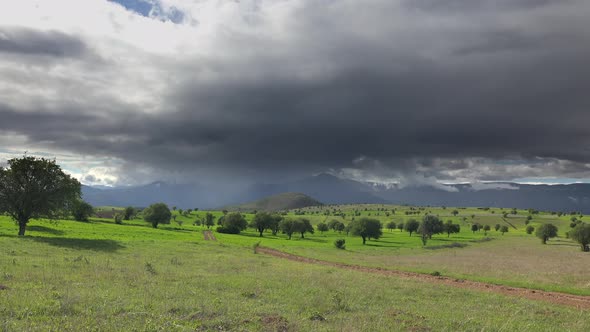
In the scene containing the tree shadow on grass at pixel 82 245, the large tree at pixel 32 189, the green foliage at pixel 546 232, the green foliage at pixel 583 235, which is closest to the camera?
the tree shadow on grass at pixel 82 245

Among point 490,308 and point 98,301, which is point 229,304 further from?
point 490,308

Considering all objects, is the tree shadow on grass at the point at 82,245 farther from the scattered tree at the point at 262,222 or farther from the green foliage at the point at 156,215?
the scattered tree at the point at 262,222

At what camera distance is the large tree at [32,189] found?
5656cm

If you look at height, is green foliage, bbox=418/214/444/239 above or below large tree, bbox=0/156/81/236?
below

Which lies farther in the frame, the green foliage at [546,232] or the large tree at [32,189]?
the green foliage at [546,232]

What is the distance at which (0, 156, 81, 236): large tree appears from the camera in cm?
5656

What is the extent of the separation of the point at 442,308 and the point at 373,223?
117 meters

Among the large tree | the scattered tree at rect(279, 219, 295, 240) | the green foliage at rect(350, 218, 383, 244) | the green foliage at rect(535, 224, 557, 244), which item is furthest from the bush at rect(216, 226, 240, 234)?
the green foliage at rect(535, 224, 557, 244)

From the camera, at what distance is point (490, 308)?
2200 cm

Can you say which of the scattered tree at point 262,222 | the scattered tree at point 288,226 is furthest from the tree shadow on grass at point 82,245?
the scattered tree at point 262,222

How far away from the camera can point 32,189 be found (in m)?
57.7

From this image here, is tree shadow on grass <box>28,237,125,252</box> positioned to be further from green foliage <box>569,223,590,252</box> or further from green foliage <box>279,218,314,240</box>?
green foliage <box>569,223,590,252</box>

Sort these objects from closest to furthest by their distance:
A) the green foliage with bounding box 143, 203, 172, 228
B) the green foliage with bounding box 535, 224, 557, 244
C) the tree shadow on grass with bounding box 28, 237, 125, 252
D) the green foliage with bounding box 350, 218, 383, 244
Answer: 1. the tree shadow on grass with bounding box 28, 237, 125, 252
2. the green foliage with bounding box 350, 218, 383, 244
3. the green foliage with bounding box 535, 224, 557, 244
4. the green foliage with bounding box 143, 203, 172, 228

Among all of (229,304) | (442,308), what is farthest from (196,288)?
(442,308)
